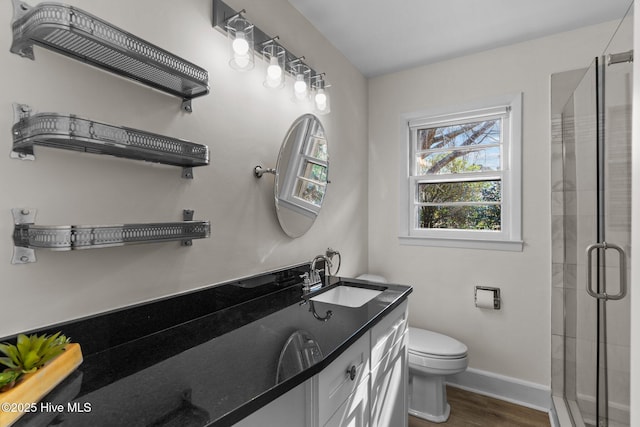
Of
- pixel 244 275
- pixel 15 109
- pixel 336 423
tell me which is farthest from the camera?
pixel 244 275

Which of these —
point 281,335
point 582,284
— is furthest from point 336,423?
point 582,284

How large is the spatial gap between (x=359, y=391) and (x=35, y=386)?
97cm

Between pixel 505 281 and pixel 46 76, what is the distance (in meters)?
2.72

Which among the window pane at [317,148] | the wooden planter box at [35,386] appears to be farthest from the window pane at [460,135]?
the wooden planter box at [35,386]

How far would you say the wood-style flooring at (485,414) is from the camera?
2.03m

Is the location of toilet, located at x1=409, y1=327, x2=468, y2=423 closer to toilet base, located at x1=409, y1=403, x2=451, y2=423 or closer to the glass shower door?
toilet base, located at x1=409, y1=403, x2=451, y2=423

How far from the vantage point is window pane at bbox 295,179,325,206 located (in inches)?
73.8

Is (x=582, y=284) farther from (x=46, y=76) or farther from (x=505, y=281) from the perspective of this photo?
(x=46, y=76)

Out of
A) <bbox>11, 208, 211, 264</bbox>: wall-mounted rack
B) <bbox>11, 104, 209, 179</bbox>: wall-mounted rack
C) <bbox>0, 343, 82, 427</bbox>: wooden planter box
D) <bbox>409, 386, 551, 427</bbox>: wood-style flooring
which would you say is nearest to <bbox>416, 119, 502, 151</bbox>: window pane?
<bbox>409, 386, 551, 427</bbox>: wood-style flooring

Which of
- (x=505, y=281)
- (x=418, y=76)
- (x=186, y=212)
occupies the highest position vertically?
(x=418, y=76)

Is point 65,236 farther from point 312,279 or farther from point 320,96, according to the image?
point 320,96

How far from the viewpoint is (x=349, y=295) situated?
1911 mm

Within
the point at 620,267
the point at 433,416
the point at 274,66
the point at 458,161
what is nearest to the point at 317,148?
the point at 274,66

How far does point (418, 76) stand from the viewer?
104 inches
